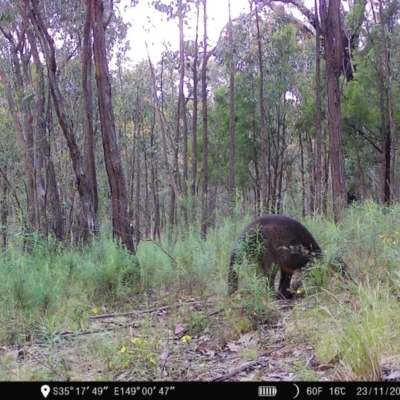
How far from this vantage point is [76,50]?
22.9 meters

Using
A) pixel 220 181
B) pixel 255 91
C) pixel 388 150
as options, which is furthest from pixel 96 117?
pixel 388 150

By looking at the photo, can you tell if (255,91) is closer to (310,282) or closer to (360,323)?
(310,282)

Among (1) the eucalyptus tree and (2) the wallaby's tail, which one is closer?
(2) the wallaby's tail

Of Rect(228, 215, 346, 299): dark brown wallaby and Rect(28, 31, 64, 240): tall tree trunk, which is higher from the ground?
Rect(28, 31, 64, 240): tall tree trunk
